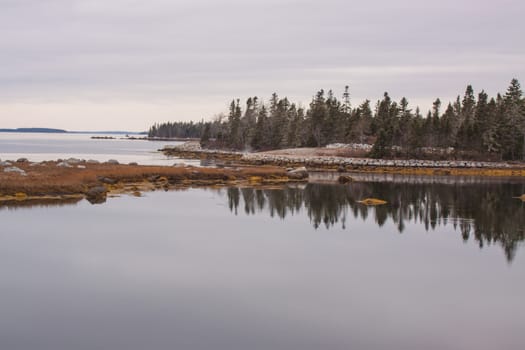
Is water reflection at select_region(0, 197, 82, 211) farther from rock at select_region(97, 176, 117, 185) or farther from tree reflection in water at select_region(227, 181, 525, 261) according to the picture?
tree reflection in water at select_region(227, 181, 525, 261)

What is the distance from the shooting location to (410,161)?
97.7 m

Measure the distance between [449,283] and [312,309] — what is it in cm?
703

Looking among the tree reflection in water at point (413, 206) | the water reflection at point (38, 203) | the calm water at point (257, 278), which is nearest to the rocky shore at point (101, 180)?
the water reflection at point (38, 203)

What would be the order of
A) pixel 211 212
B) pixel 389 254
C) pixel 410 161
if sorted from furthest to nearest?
pixel 410 161 → pixel 211 212 → pixel 389 254

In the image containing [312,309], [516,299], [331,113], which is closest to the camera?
[312,309]

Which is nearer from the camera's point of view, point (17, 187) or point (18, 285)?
point (18, 285)

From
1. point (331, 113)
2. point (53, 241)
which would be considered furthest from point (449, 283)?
point (331, 113)

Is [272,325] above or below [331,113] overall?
below

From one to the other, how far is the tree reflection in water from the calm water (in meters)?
0.42

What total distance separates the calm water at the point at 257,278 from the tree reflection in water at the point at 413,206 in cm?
42

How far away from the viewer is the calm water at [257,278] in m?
16.6

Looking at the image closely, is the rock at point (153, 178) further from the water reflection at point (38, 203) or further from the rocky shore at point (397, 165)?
the rocky shore at point (397, 165)

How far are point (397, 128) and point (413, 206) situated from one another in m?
70.1

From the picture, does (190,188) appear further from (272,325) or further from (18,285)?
(272,325)
